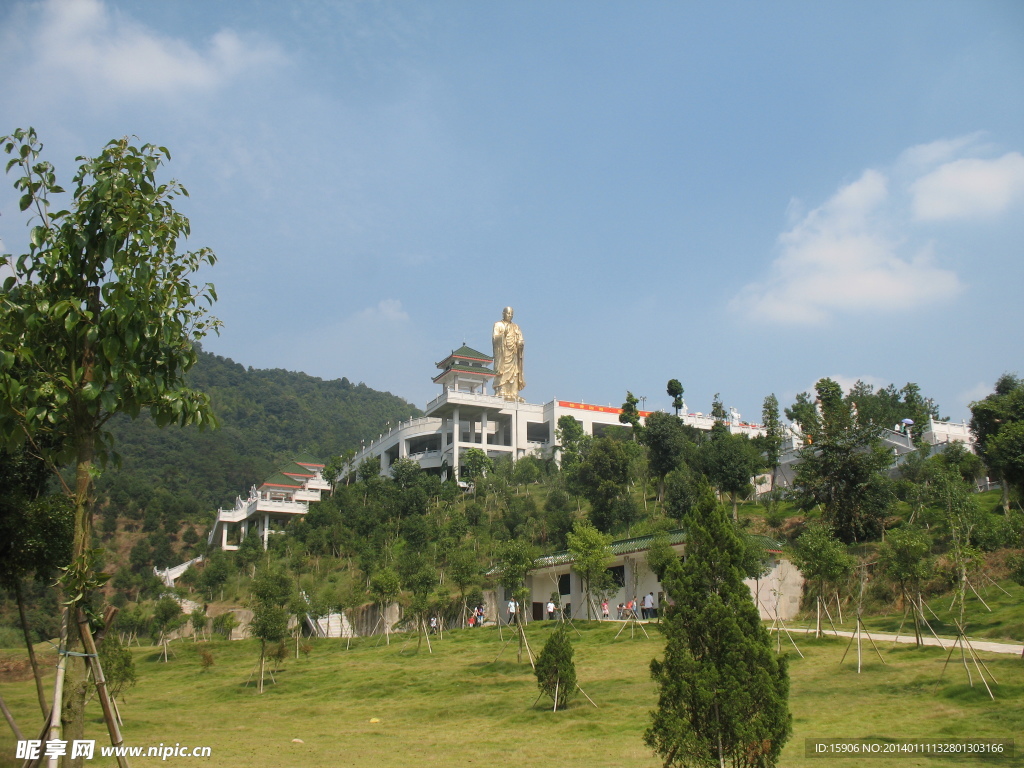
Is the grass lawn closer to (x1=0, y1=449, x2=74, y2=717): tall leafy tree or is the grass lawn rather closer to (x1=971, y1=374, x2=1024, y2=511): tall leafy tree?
(x1=0, y1=449, x2=74, y2=717): tall leafy tree

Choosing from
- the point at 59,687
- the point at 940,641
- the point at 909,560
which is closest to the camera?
the point at 59,687

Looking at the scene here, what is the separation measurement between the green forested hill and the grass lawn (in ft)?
111

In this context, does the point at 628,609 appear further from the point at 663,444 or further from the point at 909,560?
the point at 663,444

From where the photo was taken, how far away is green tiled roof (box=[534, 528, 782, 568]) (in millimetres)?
24594

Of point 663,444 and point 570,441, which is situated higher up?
point 570,441

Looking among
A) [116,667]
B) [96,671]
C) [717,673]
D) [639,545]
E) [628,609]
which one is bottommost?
[116,667]

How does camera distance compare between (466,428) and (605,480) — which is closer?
(605,480)

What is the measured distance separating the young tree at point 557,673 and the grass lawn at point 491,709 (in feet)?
0.90

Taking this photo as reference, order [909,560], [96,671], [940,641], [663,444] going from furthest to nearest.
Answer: [663,444] < [909,560] < [940,641] < [96,671]

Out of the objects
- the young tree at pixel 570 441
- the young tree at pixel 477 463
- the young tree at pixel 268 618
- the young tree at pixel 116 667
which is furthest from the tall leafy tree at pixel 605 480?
the young tree at pixel 116 667

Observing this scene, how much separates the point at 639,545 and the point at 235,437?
69.3 m

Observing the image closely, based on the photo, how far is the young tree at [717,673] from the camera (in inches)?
331

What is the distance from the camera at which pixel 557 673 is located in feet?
48.0

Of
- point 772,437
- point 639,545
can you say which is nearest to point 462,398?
point 772,437
